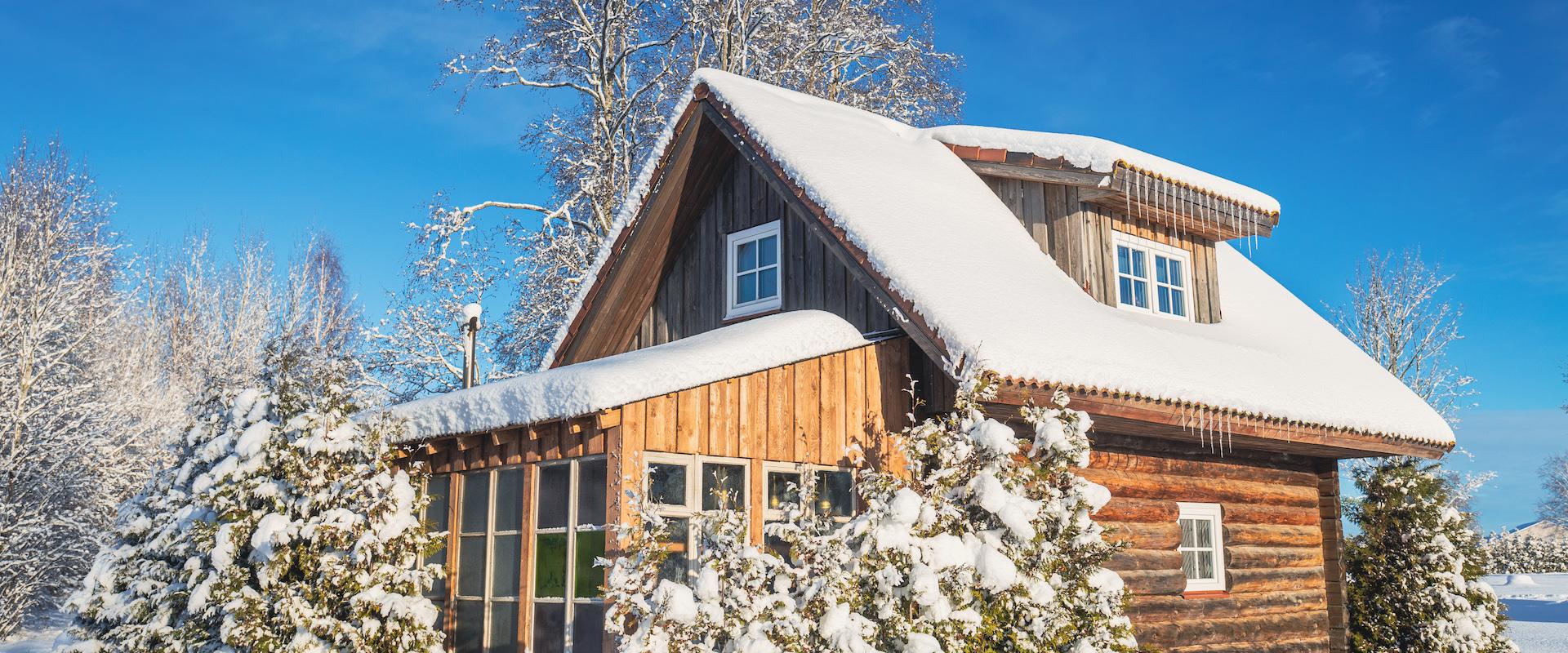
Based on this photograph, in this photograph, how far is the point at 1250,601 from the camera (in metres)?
12.3

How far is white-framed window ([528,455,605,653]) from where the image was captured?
801cm

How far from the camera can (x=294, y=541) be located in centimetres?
781

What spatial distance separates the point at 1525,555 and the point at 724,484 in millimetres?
39169

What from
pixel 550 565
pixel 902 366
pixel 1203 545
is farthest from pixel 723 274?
pixel 1203 545

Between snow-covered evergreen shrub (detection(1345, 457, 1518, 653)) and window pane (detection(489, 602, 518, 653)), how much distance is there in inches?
404

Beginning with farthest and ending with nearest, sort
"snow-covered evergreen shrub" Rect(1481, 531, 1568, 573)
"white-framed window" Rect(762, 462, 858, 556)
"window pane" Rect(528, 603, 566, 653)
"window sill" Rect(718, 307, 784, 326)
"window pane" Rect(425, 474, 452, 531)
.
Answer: "snow-covered evergreen shrub" Rect(1481, 531, 1568, 573) → "window sill" Rect(718, 307, 784, 326) → "window pane" Rect(425, 474, 452, 531) → "white-framed window" Rect(762, 462, 858, 556) → "window pane" Rect(528, 603, 566, 653)

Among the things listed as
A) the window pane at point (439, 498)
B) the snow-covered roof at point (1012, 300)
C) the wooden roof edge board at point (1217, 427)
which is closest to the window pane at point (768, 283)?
the snow-covered roof at point (1012, 300)

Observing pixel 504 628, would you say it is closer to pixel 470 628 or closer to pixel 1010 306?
pixel 470 628

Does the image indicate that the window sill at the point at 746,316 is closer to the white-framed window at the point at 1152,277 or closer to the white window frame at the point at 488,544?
the white window frame at the point at 488,544

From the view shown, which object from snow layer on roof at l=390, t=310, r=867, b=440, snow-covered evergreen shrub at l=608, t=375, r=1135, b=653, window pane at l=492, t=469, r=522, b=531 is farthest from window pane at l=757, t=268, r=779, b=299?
window pane at l=492, t=469, r=522, b=531

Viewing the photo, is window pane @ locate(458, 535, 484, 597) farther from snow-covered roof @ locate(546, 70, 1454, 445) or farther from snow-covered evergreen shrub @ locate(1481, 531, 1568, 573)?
snow-covered evergreen shrub @ locate(1481, 531, 1568, 573)

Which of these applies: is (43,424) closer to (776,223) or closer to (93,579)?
(93,579)

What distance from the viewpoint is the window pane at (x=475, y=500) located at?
9164 mm

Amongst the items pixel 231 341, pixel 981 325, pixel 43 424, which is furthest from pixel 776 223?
pixel 231 341
